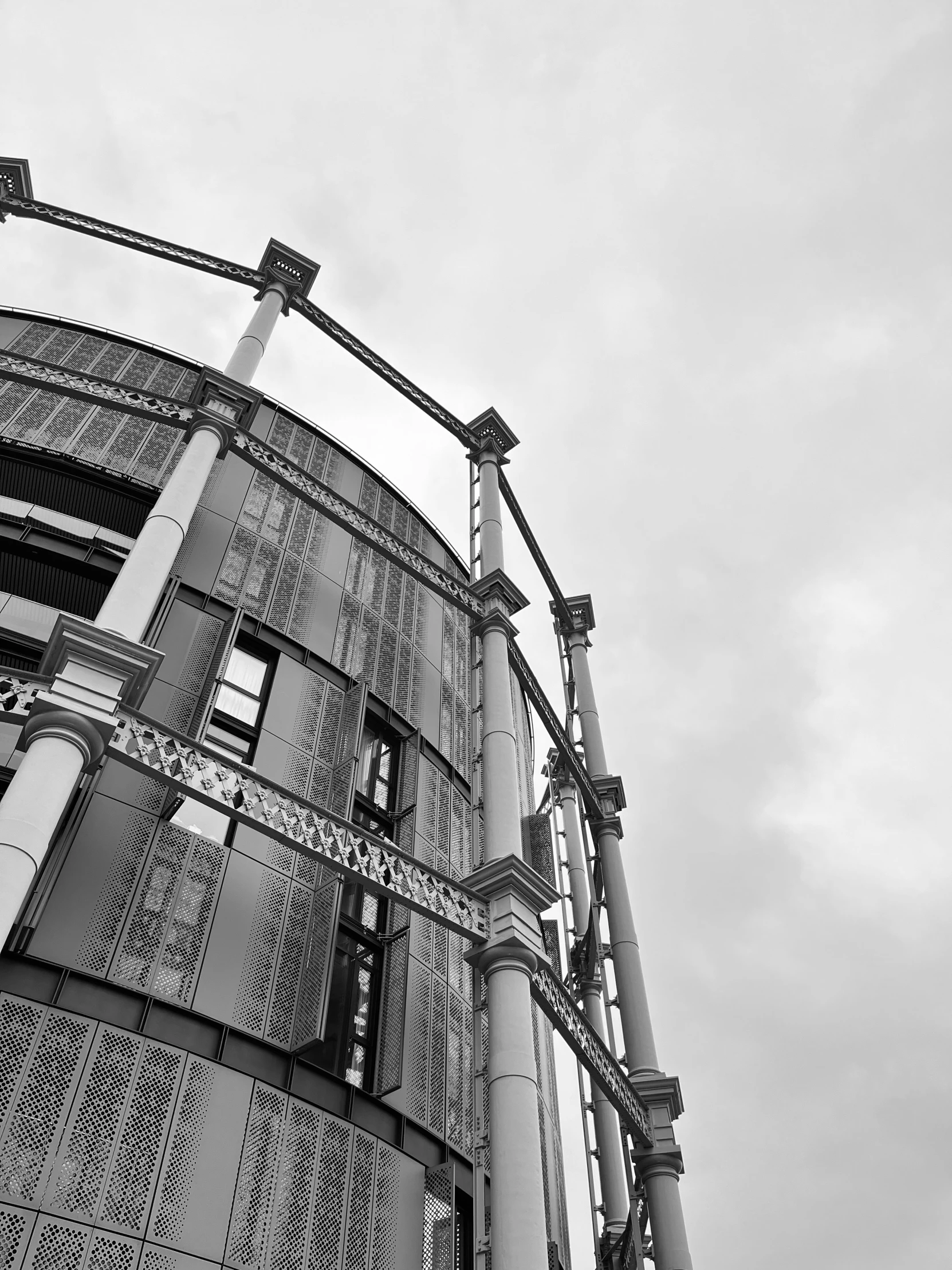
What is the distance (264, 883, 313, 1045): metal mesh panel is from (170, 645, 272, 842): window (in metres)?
1.51

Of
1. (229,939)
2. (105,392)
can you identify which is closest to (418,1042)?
(229,939)

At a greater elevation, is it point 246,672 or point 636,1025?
point 246,672

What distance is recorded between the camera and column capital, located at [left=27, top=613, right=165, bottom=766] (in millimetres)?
9492

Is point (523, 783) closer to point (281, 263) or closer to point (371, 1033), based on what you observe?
point (371, 1033)

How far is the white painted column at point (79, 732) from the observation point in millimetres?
8219

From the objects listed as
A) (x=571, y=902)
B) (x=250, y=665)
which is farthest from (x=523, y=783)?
(x=250, y=665)

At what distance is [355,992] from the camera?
14.5m

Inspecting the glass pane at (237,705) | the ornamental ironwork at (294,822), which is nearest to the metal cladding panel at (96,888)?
the ornamental ironwork at (294,822)

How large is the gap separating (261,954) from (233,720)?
4.15 m

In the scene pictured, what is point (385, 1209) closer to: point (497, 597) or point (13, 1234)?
point (13, 1234)

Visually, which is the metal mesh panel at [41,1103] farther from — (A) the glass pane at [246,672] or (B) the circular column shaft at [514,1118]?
(A) the glass pane at [246,672]

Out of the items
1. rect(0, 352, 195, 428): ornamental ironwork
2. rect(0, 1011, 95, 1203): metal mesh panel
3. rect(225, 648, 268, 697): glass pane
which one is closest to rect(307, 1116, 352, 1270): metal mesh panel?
rect(0, 1011, 95, 1203): metal mesh panel

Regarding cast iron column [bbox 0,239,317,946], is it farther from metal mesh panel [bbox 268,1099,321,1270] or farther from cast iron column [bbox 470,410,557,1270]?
cast iron column [bbox 470,410,557,1270]

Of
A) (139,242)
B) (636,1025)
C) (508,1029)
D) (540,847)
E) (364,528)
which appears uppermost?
(139,242)
